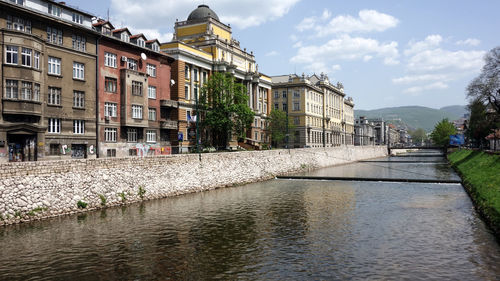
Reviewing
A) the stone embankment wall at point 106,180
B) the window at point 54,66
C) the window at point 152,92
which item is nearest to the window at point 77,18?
the window at point 54,66

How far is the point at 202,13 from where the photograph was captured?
3263 inches

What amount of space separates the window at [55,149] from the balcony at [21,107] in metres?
4.44

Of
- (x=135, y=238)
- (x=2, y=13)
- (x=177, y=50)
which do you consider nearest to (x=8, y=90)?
(x=2, y=13)

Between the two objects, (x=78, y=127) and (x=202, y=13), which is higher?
(x=202, y=13)

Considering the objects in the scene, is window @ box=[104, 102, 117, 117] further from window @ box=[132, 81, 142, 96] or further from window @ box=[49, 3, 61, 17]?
window @ box=[49, 3, 61, 17]

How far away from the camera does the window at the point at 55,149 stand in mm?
44241

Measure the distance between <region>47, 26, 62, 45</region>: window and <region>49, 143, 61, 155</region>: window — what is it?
1222 cm

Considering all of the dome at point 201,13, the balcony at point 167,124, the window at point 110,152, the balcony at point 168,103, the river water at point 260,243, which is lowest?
the river water at point 260,243

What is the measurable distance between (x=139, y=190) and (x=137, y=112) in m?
22.5

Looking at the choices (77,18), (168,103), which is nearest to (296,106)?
(168,103)

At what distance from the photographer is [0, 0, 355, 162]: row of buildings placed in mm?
40188

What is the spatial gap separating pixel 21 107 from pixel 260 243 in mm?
32287

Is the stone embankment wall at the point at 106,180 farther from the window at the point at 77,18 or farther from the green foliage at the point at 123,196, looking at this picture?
the window at the point at 77,18

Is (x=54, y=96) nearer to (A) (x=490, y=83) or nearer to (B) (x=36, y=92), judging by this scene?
(B) (x=36, y=92)
